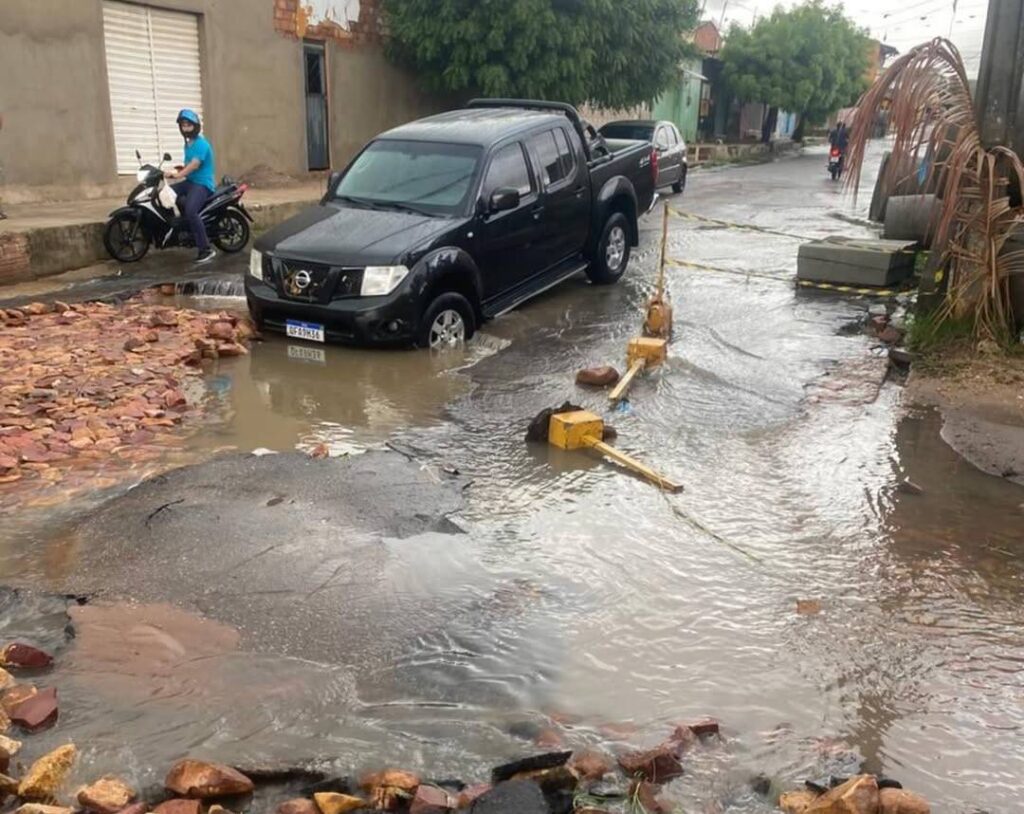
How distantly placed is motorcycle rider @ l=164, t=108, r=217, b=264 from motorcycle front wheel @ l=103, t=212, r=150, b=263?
0.60 metres

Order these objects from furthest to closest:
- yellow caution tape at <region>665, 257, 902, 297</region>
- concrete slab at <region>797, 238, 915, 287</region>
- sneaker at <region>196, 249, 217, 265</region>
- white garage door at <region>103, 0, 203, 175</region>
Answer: white garage door at <region>103, 0, 203, 175</region>
sneaker at <region>196, 249, 217, 265</region>
concrete slab at <region>797, 238, 915, 287</region>
yellow caution tape at <region>665, 257, 902, 297</region>

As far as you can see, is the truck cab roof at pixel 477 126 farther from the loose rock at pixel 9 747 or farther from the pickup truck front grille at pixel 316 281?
the loose rock at pixel 9 747

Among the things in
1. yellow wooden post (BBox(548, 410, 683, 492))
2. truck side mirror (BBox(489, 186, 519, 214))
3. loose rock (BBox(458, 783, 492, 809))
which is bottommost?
loose rock (BBox(458, 783, 492, 809))

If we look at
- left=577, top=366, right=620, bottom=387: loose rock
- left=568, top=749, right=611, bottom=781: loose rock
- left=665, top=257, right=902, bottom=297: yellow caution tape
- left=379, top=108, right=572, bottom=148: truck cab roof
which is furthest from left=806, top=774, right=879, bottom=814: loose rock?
left=665, top=257, right=902, bottom=297: yellow caution tape

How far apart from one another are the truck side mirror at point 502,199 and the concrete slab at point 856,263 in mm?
4563

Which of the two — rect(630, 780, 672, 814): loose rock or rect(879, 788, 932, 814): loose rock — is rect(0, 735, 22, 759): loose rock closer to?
rect(630, 780, 672, 814): loose rock

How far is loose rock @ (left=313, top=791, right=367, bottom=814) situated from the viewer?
2.85 meters

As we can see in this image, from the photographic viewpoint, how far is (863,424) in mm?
6719

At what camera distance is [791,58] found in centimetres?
4062

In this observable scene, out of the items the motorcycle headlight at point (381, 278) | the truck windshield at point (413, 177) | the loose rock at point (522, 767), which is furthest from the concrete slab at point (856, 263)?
the loose rock at point (522, 767)

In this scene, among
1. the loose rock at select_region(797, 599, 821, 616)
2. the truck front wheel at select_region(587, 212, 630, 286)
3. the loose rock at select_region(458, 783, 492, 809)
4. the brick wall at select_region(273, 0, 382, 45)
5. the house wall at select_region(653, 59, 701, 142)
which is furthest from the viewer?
the house wall at select_region(653, 59, 701, 142)

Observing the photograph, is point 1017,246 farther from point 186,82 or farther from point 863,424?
point 186,82

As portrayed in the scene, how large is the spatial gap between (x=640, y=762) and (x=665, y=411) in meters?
3.94

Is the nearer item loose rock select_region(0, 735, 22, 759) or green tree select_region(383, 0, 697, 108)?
loose rock select_region(0, 735, 22, 759)
